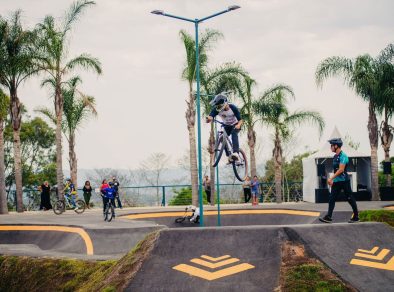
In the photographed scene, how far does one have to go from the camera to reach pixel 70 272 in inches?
452

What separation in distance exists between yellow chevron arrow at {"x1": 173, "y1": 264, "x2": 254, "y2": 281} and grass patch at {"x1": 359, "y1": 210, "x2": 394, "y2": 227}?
10488 mm

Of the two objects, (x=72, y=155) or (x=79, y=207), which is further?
(x=72, y=155)

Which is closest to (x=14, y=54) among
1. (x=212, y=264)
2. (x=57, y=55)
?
(x=57, y=55)

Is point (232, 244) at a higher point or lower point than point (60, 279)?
higher

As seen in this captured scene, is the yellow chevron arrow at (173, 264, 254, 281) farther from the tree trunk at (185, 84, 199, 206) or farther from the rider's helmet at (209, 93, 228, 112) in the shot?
the tree trunk at (185, 84, 199, 206)

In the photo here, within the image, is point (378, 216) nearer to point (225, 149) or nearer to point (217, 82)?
point (225, 149)

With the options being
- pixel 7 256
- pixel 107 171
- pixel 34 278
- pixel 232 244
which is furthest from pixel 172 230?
pixel 107 171

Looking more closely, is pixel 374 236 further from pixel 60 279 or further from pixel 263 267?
pixel 60 279

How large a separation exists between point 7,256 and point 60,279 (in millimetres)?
2648

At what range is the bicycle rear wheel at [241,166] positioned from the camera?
13385 mm

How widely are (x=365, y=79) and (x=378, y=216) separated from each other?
12.7 metres

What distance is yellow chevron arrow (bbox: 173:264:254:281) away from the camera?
8656mm

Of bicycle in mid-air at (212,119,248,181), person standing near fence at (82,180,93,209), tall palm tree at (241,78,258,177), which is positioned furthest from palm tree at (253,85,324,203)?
bicycle in mid-air at (212,119,248,181)

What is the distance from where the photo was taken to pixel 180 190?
37.7 meters
